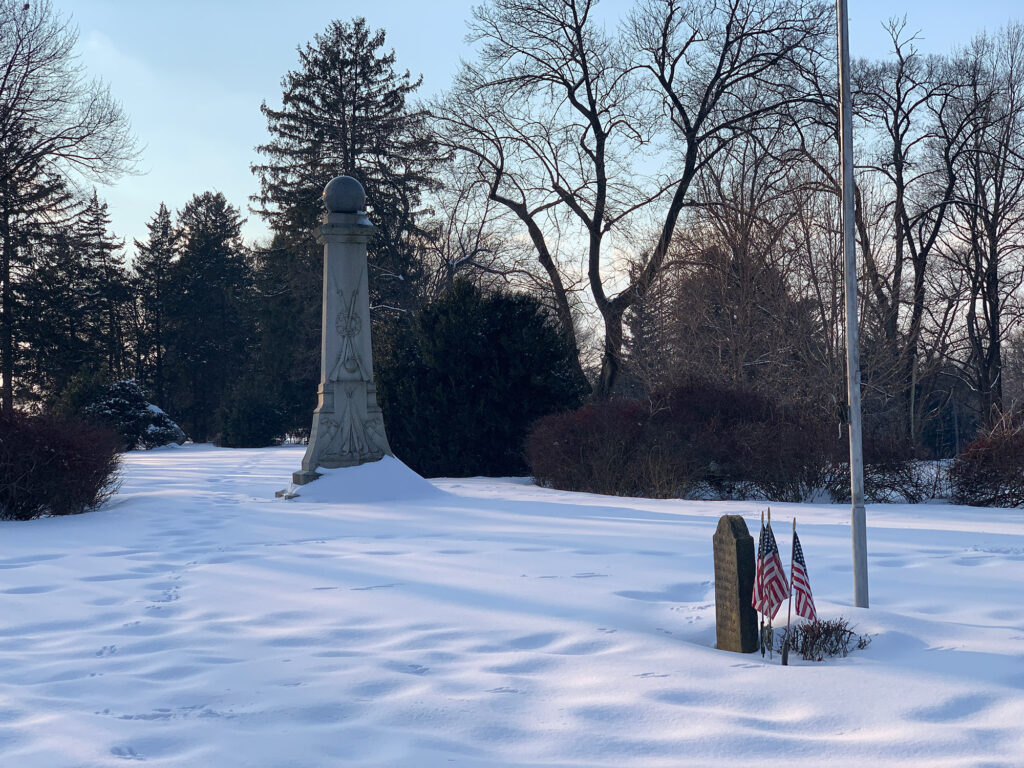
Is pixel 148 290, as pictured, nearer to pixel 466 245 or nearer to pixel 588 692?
pixel 466 245

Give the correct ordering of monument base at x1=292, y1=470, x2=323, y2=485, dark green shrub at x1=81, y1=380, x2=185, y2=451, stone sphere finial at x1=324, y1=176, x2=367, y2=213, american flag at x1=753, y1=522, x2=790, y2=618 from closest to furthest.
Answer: american flag at x1=753, y1=522, x2=790, y2=618 → monument base at x1=292, y1=470, x2=323, y2=485 → stone sphere finial at x1=324, y1=176, x2=367, y2=213 → dark green shrub at x1=81, y1=380, x2=185, y2=451

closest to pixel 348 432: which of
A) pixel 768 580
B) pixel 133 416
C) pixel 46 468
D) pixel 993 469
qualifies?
pixel 46 468

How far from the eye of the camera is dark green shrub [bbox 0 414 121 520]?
35.9 feet

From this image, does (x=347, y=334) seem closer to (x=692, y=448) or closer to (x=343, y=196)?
(x=343, y=196)

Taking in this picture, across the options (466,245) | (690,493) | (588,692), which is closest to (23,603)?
(588,692)

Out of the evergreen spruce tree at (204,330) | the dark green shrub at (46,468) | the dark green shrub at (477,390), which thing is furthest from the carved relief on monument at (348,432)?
the evergreen spruce tree at (204,330)

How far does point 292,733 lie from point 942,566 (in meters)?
5.43

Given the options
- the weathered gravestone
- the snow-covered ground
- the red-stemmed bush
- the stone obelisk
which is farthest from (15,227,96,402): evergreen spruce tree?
the weathered gravestone

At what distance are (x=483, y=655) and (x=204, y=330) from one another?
155ft

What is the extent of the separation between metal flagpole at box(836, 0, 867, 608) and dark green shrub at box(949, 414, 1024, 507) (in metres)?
7.26

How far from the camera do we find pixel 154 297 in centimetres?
5153

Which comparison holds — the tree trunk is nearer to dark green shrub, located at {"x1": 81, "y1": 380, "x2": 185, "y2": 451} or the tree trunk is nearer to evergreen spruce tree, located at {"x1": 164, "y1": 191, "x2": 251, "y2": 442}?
dark green shrub, located at {"x1": 81, "y1": 380, "x2": 185, "y2": 451}

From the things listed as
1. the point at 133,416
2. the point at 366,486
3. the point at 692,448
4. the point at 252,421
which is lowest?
the point at 366,486

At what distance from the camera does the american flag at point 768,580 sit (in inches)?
193
